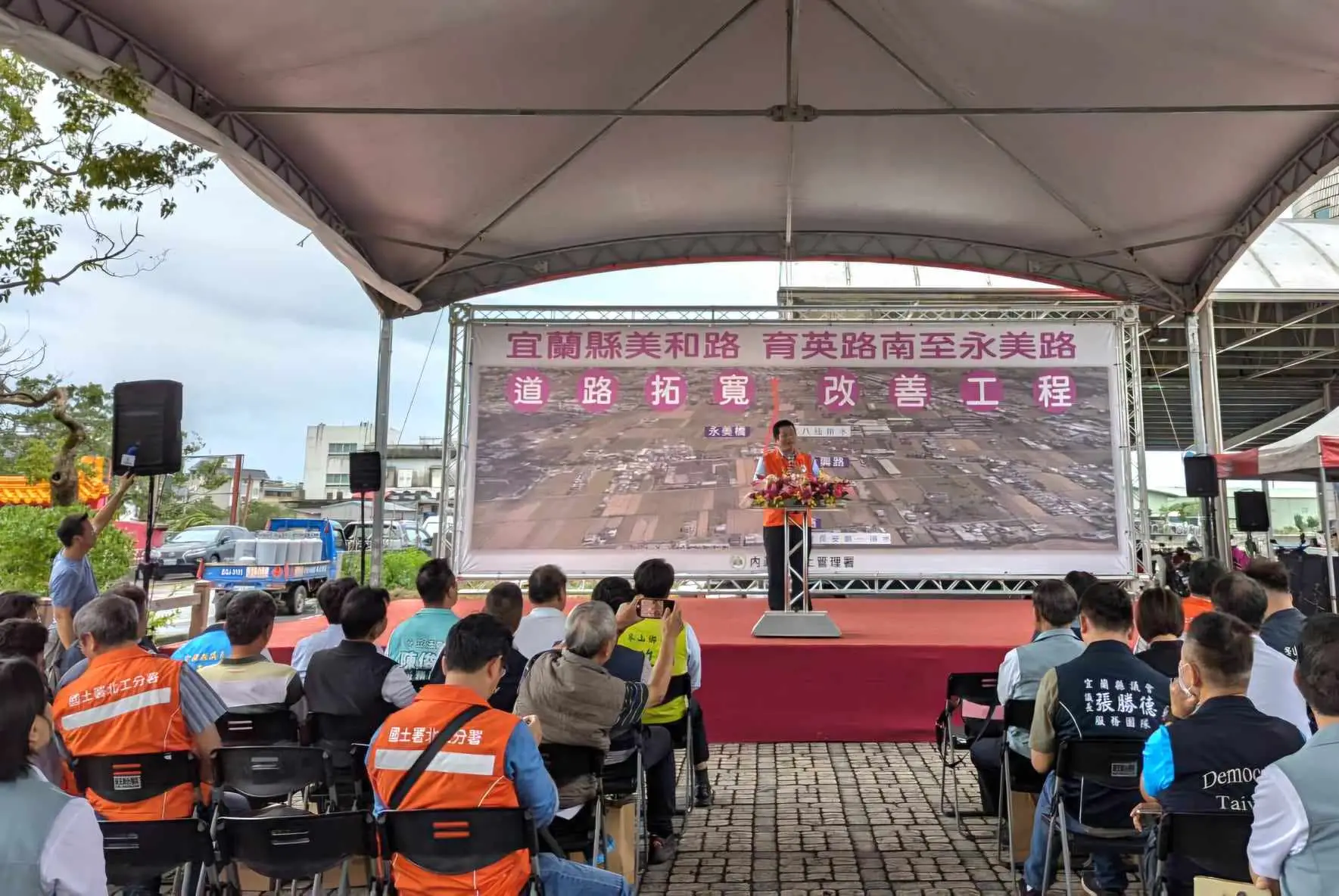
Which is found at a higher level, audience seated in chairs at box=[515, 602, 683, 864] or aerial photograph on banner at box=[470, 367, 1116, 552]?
aerial photograph on banner at box=[470, 367, 1116, 552]

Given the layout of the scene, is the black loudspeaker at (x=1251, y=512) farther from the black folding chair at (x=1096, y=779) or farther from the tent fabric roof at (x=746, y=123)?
the black folding chair at (x=1096, y=779)

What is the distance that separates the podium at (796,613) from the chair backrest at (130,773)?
318 cm

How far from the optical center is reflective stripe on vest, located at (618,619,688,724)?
296 cm

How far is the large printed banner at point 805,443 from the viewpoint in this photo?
7.00 meters

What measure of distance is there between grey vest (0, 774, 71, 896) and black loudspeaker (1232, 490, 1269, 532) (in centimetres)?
1085

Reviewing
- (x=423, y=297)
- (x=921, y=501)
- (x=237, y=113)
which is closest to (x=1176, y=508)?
(x=921, y=501)

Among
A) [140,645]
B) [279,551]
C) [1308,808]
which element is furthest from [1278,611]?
[279,551]

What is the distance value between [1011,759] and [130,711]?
2.60m

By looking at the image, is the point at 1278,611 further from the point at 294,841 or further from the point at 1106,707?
the point at 294,841

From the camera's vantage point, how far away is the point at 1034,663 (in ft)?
8.62

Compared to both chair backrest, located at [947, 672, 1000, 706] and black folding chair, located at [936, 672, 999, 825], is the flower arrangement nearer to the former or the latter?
black folding chair, located at [936, 672, 999, 825]

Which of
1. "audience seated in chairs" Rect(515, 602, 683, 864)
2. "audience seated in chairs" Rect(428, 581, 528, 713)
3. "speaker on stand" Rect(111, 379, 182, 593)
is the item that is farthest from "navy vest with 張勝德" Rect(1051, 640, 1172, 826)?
"speaker on stand" Rect(111, 379, 182, 593)

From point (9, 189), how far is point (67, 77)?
3.00 feet

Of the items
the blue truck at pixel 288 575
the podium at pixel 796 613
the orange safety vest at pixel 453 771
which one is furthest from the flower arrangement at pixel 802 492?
the blue truck at pixel 288 575
